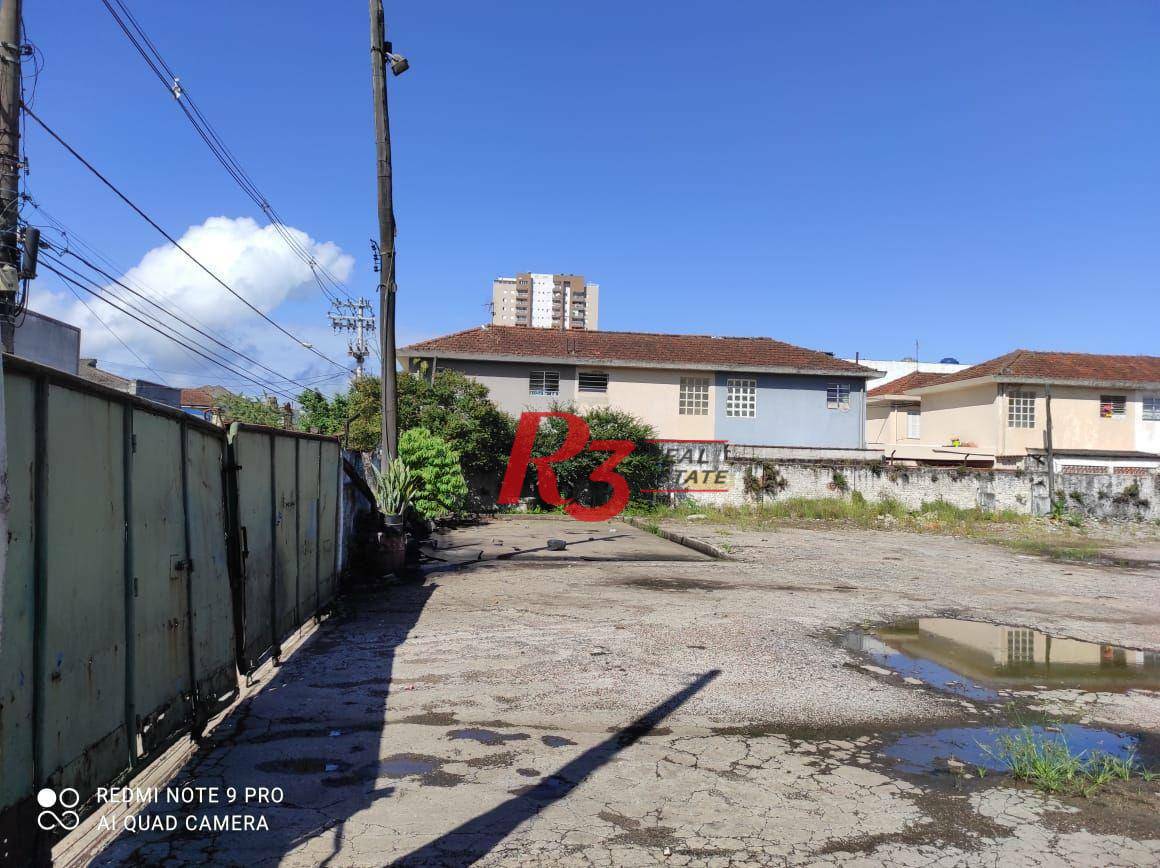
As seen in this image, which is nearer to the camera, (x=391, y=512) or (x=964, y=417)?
(x=391, y=512)

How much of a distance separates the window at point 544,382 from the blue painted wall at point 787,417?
250 inches

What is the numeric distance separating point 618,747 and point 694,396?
25.7m

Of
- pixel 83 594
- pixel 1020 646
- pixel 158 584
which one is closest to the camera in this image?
pixel 83 594

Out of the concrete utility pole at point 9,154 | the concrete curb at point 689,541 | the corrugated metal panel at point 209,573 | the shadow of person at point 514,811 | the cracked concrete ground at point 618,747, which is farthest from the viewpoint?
the concrete curb at point 689,541

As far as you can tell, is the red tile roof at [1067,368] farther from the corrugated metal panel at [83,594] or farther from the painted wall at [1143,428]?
the corrugated metal panel at [83,594]

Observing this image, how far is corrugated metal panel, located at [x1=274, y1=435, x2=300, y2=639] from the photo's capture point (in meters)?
6.93

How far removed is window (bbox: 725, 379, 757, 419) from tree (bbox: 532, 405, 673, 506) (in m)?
4.70

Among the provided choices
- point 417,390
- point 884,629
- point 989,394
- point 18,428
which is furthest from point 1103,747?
point 989,394

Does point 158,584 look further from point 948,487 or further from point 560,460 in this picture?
point 948,487

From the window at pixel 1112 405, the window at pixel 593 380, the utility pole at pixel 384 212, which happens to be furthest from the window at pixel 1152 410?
the utility pole at pixel 384 212

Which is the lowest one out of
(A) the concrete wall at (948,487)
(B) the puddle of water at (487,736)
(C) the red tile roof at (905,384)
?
(B) the puddle of water at (487,736)

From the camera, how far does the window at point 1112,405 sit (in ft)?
106

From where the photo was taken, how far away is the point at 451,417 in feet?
79.6

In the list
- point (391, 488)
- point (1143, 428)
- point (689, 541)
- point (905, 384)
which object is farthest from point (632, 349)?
point (1143, 428)
